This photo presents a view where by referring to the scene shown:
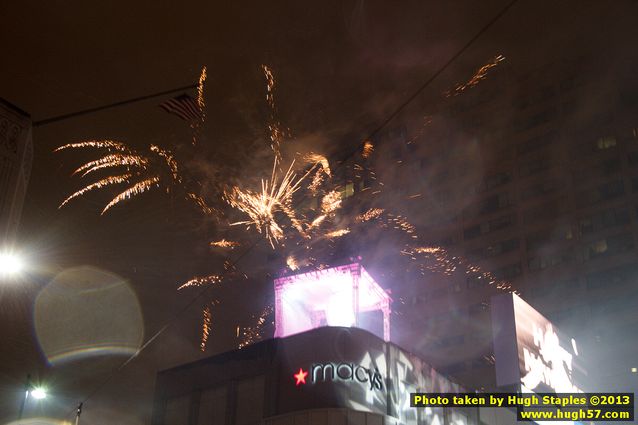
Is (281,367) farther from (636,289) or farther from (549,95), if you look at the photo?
(549,95)

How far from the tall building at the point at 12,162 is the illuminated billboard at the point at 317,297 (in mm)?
25527

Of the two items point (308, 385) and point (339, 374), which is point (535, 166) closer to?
Answer: point (339, 374)

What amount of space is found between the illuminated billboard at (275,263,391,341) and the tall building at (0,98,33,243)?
25.5 meters

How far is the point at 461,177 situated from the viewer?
95000 millimetres

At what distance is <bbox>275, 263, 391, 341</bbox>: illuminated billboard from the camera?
36.0 metres

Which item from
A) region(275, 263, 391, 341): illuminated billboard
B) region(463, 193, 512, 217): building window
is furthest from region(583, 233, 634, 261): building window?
region(275, 263, 391, 341): illuminated billboard

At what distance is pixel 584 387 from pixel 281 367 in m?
18.6

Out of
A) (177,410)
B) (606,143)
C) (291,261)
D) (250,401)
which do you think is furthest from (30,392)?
(606,143)

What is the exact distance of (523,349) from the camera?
30109 mm

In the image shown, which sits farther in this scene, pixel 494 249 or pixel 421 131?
pixel 421 131

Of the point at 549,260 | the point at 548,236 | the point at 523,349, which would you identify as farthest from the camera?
the point at 548,236

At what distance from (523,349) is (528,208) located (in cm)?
5942

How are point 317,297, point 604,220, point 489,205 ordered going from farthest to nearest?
point 489,205
point 604,220
point 317,297

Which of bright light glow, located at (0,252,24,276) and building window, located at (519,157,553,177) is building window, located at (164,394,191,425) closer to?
bright light glow, located at (0,252,24,276)
